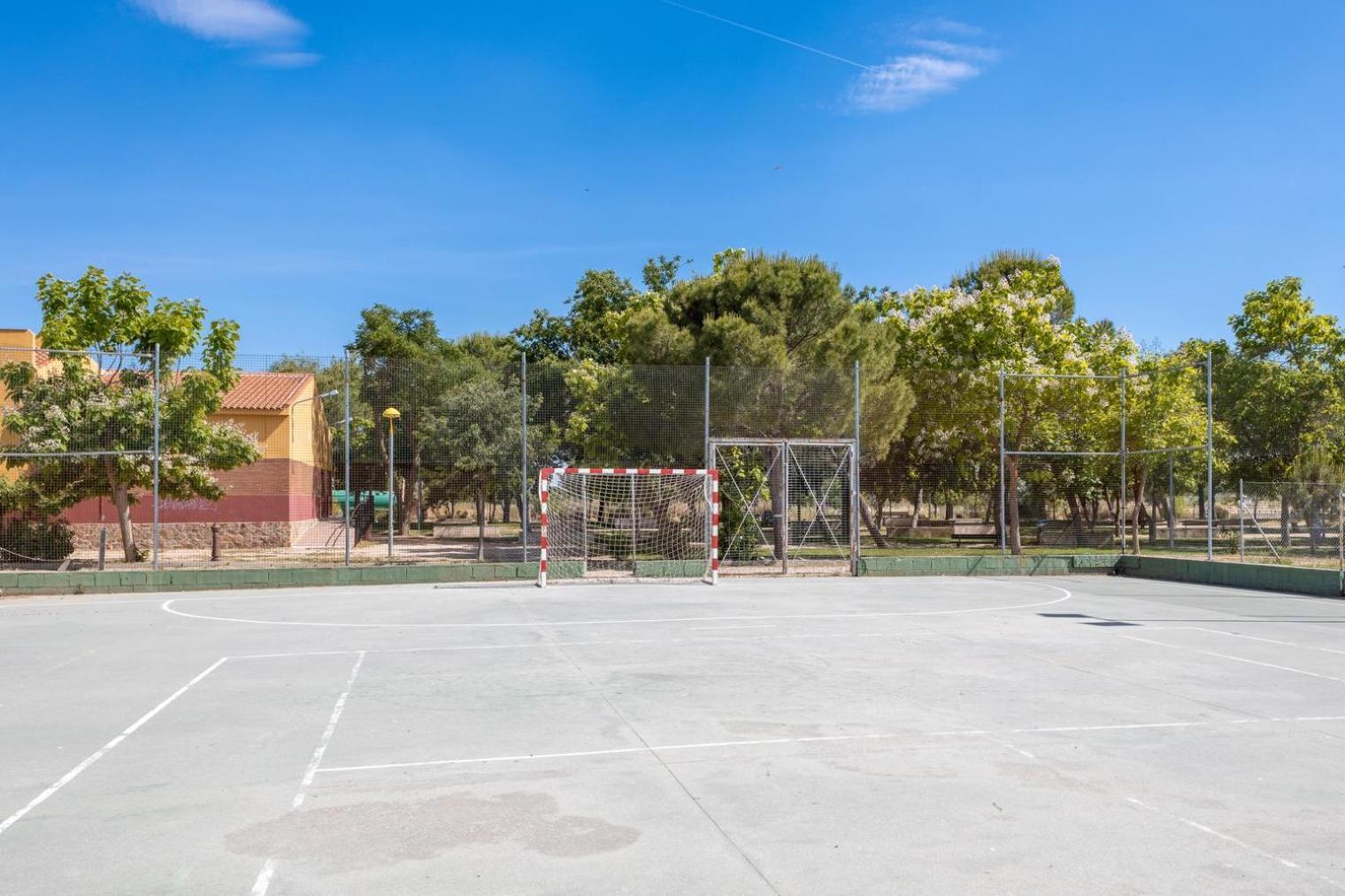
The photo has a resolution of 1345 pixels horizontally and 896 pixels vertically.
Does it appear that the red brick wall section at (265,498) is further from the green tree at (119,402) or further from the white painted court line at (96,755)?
the white painted court line at (96,755)

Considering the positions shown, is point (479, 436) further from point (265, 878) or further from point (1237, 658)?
point (265, 878)

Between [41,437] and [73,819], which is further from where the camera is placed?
[41,437]

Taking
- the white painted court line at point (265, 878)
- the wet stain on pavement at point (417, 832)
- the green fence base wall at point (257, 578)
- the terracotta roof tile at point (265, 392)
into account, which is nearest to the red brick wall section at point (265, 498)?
the terracotta roof tile at point (265, 392)

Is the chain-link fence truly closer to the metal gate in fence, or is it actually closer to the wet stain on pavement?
the metal gate in fence

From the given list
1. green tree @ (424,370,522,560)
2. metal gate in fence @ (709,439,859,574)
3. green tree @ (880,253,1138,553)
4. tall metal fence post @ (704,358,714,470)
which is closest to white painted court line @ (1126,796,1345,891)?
tall metal fence post @ (704,358,714,470)

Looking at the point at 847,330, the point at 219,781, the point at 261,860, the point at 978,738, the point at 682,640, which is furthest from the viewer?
the point at 847,330

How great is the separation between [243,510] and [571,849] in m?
22.4

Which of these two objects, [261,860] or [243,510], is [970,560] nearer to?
[243,510]

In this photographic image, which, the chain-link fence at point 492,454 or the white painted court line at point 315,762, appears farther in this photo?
the chain-link fence at point 492,454

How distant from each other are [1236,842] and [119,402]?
18.7 metres

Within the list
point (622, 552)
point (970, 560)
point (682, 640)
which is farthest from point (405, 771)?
point (970, 560)

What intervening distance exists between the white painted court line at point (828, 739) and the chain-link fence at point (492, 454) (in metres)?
12.0

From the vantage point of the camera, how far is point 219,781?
5.86 meters

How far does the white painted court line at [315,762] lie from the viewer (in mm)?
4316
